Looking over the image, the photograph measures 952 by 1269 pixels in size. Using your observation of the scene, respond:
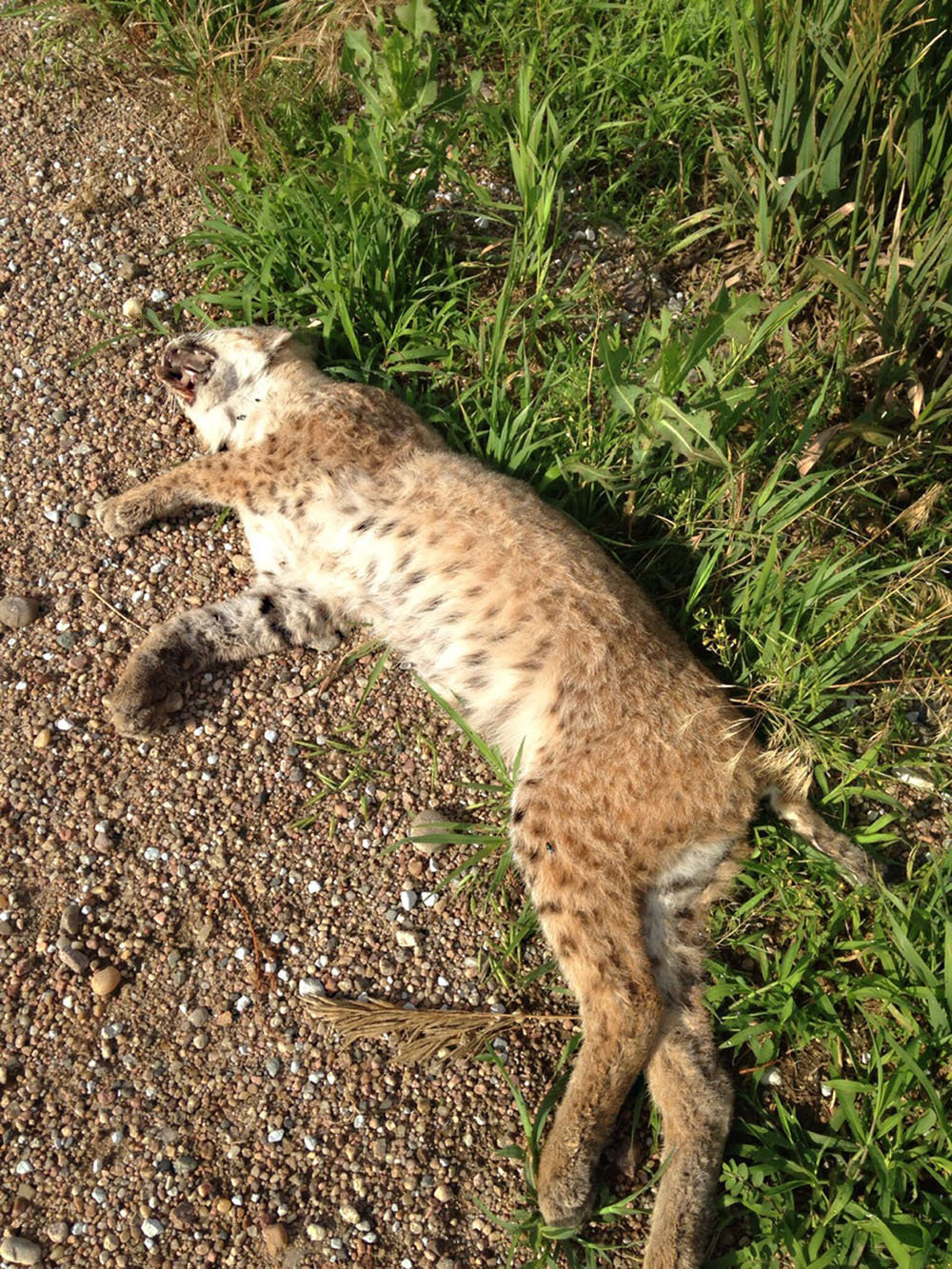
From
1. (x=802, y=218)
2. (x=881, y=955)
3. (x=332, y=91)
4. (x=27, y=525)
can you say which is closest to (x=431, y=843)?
(x=881, y=955)

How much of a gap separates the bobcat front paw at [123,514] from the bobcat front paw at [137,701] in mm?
637

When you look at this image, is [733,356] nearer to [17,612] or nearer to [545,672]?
[545,672]

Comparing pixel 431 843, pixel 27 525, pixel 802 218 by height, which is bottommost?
pixel 431 843

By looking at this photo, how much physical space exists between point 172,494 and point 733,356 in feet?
7.16

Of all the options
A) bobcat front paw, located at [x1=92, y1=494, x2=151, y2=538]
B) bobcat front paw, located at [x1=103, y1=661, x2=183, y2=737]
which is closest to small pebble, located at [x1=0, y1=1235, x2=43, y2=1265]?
bobcat front paw, located at [x1=103, y1=661, x2=183, y2=737]

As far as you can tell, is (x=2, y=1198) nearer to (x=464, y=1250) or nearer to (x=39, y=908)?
(x=39, y=908)

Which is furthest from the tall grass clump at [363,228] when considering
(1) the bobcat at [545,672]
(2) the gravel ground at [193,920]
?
(2) the gravel ground at [193,920]

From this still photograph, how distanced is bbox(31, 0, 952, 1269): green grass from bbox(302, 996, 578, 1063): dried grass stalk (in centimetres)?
23

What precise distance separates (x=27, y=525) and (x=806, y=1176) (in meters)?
3.58

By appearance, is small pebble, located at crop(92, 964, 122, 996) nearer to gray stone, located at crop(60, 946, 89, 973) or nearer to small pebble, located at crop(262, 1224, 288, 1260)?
gray stone, located at crop(60, 946, 89, 973)

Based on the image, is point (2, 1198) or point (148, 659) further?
point (148, 659)

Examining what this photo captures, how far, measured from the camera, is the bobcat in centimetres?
294

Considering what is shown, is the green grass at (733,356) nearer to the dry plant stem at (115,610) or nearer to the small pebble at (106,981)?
the small pebble at (106,981)

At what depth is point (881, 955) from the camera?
3.07 metres
